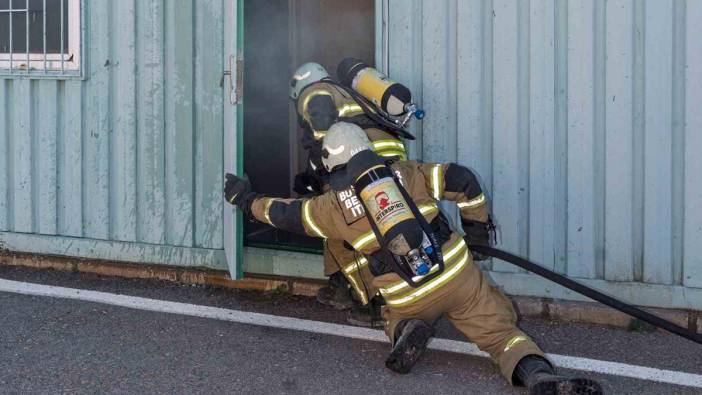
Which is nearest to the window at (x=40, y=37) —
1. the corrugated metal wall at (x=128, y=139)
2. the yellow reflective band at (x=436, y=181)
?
the corrugated metal wall at (x=128, y=139)

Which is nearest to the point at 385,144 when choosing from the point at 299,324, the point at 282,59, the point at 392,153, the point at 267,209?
the point at 392,153

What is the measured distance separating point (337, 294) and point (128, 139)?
201cm

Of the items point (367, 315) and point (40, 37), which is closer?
point (367, 315)

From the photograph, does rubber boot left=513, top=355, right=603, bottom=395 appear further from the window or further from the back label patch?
the window

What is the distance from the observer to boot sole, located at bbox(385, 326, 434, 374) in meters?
3.97

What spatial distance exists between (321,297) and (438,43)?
1779 millimetres

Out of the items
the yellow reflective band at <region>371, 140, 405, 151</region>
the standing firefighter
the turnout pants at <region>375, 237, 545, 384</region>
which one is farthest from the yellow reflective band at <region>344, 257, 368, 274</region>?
the yellow reflective band at <region>371, 140, 405, 151</region>

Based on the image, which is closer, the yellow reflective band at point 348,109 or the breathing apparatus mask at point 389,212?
the breathing apparatus mask at point 389,212

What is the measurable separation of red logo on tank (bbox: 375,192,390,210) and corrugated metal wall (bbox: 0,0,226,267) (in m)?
2.14

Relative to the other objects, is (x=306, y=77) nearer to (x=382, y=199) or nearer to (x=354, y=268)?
(x=354, y=268)

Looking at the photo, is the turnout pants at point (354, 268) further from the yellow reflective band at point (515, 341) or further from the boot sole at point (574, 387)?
the boot sole at point (574, 387)

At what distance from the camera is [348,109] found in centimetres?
473

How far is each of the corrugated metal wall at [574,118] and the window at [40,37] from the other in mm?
2403

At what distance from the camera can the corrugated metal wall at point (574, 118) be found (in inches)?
188
